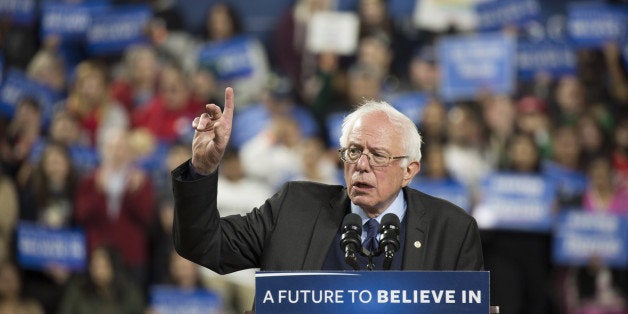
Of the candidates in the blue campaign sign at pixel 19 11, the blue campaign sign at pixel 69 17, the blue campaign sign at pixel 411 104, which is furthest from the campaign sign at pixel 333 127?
the blue campaign sign at pixel 19 11

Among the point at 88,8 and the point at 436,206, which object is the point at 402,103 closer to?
the point at 88,8

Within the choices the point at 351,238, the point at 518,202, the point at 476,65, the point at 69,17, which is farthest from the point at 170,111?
the point at 351,238

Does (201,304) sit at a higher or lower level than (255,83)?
lower

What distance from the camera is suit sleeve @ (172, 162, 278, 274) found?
10.9 ft

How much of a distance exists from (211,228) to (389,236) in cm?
50

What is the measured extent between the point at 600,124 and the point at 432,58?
1312 millimetres

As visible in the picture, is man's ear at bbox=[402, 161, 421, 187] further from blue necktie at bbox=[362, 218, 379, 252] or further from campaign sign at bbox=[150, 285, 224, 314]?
campaign sign at bbox=[150, 285, 224, 314]

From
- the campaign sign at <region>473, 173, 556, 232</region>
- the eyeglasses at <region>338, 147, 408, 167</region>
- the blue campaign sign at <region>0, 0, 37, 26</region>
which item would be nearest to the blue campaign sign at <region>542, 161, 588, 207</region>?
the campaign sign at <region>473, 173, 556, 232</region>

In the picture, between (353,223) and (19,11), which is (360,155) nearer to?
(353,223)

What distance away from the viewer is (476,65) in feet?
27.9

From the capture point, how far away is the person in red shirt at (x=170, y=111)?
8.64m

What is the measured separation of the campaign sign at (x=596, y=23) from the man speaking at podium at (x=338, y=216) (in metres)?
5.31

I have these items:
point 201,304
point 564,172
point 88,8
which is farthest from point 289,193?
point 88,8

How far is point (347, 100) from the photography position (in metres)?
8.64
